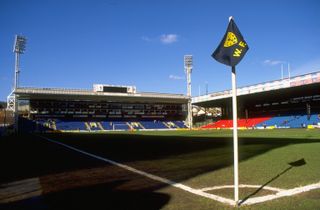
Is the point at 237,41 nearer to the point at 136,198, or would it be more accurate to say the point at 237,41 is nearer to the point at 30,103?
the point at 136,198

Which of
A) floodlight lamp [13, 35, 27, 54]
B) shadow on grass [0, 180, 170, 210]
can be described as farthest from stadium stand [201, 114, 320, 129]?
shadow on grass [0, 180, 170, 210]

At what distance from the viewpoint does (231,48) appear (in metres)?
6.17

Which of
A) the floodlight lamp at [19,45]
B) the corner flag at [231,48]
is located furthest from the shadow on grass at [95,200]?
the floodlight lamp at [19,45]

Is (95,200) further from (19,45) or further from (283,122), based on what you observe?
(19,45)

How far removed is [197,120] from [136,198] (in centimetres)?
10153

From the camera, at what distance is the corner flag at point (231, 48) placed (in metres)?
6.15

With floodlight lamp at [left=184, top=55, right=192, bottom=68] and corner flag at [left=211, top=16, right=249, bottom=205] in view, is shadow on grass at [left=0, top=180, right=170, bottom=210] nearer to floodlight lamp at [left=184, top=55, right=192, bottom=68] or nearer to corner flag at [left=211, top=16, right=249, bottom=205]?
corner flag at [left=211, top=16, right=249, bottom=205]

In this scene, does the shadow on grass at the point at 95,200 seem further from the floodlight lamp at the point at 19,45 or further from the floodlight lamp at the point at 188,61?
the floodlight lamp at the point at 188,61

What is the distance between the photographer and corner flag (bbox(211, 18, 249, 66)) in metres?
6.15

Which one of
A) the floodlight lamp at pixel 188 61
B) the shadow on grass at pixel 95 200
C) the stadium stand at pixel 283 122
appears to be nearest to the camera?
the shadow on grass at pixel 95 200

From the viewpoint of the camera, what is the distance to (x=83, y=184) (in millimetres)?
8188

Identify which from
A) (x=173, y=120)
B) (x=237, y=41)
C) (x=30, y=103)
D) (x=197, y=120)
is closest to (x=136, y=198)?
(x=237, y=41)

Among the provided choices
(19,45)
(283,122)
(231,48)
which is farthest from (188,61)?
(231,48)

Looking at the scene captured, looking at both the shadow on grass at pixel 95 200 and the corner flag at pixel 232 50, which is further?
the corner flag at pixel 232 50
